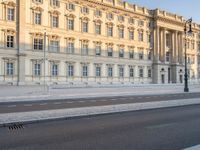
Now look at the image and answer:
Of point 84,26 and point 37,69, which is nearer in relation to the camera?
point 37,69

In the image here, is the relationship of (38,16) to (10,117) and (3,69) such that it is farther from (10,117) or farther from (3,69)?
(10,117)

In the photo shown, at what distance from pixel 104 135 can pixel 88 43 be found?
48.2 metres

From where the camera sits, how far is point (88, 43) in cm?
5681

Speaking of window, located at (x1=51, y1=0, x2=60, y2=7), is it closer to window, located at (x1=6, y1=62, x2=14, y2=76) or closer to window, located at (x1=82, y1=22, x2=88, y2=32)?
window, located at (x1=82, y1=22, x2=88, y2=32)

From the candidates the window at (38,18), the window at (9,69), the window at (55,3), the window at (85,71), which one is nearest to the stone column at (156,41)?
the window at (85,71)

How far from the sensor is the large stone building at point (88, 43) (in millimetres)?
46625

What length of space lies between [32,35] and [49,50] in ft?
13.6

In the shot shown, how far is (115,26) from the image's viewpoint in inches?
2432

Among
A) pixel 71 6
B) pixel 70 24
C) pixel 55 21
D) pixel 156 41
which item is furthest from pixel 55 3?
pixel 156 41

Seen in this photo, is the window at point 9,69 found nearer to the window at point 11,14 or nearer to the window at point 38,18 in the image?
the window at point 11,14

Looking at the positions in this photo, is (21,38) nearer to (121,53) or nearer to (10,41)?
(10,41)

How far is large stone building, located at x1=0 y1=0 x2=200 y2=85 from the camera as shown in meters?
46.6

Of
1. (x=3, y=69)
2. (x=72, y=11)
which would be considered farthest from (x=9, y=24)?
(x=72, y=11)

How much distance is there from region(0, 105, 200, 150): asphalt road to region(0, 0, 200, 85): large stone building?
36255 mm
